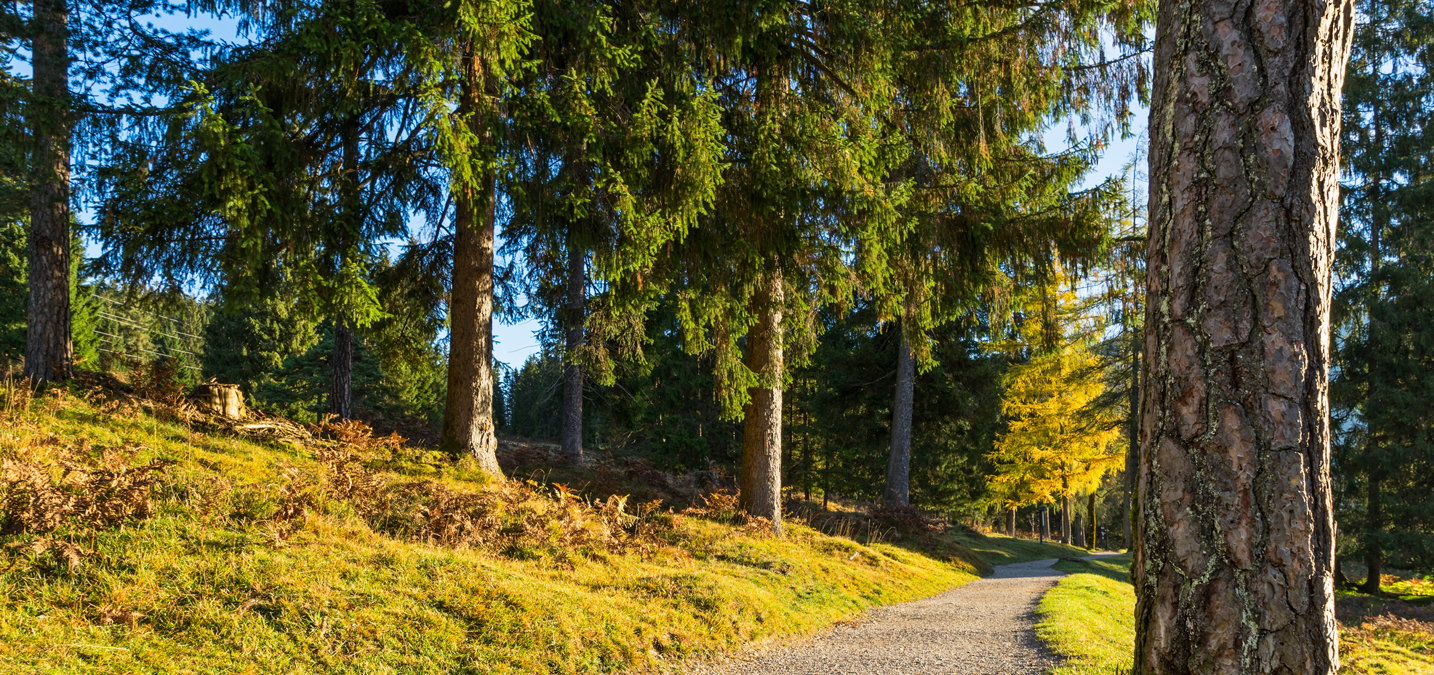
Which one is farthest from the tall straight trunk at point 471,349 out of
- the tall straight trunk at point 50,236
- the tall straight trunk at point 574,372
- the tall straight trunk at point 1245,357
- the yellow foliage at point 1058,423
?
the yellow foliage at point 1058,423

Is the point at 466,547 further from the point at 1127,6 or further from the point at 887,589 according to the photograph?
the point at 1127,6

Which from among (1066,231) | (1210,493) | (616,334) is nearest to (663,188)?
(616,334)

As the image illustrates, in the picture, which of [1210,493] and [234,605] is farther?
[234,605]

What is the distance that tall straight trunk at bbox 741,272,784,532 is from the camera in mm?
11094

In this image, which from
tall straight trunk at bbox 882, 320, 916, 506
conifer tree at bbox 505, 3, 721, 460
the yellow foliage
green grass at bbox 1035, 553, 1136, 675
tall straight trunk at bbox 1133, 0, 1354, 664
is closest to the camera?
tall straight trunk at bbox 1133, 0, 1354, 664

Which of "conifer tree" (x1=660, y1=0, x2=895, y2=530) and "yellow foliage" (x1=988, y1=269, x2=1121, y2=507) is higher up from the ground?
"conifer tree" (x1=660, y1=0, x2=895, y2=530)

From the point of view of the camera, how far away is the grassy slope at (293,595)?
4.01 m

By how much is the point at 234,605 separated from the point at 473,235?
6.09 m

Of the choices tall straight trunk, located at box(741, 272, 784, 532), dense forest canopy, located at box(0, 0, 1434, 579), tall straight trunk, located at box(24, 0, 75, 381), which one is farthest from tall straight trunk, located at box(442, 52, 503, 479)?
tall straight trunk, located at box(24, 0, 75, 381)

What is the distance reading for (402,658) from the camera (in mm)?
4449

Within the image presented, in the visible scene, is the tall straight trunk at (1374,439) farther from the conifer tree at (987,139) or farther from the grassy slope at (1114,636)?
the conifer tree at (987,139)

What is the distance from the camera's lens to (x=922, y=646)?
6.65 metres

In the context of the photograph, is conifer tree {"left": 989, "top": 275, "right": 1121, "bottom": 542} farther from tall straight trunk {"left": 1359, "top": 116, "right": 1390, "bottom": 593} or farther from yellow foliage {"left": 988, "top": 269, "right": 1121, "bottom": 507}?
tall straight trunk {"left": 1359, "top": 116, "right": 1390, "bottom": 593}

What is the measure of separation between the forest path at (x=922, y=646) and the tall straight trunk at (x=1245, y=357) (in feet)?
11.5
